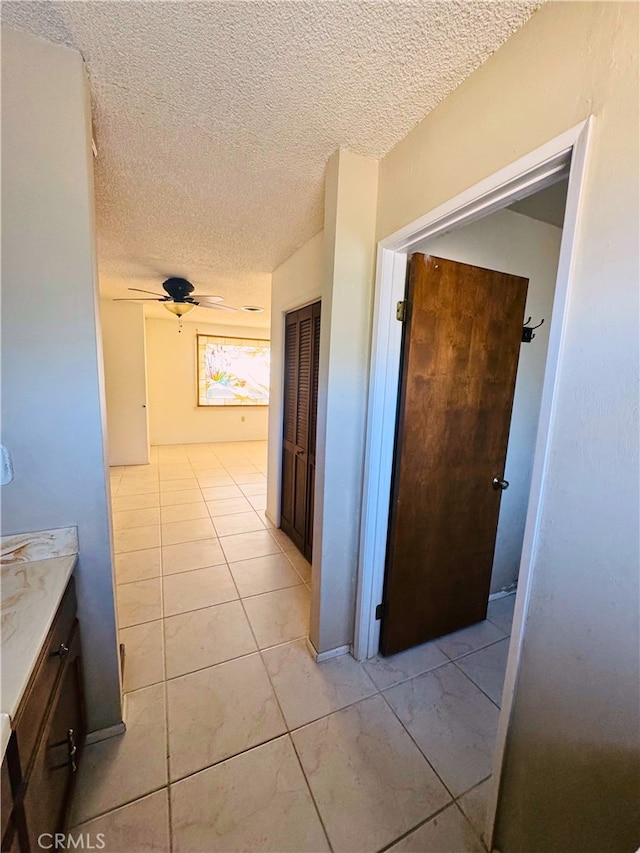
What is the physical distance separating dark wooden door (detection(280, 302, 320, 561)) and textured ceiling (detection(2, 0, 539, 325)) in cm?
82

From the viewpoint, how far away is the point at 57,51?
994mm

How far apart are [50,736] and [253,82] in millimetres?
2027

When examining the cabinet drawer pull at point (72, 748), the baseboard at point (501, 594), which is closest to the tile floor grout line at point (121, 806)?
the cabinet drawer pull at point (72, 748)

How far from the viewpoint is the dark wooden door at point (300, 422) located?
8.09 feet

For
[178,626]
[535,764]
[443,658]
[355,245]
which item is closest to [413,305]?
[355,245]

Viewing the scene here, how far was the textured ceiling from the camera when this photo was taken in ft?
2.88

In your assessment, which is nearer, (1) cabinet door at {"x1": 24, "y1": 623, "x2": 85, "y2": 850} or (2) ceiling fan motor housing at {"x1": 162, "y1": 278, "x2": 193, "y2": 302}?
(1) cabinet door at {"x1": 24, "y1": 623, "x2": 85, "y2": 850}

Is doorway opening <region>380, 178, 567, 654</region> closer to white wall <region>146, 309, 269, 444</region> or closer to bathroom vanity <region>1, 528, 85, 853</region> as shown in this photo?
bathroom vanity <region>1, 528, 85, 853</region>

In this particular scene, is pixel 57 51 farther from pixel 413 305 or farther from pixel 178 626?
pixel 178 626

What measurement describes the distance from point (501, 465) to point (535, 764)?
128 cm

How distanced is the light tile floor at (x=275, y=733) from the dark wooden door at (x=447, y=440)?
0.30m

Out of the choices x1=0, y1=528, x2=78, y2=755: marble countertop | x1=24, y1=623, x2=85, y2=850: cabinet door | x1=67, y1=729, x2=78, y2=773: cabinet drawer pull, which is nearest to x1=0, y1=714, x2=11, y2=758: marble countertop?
x1=0, y1=528, x2=78, y2=755: marble countertop

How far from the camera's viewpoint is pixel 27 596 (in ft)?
3.17

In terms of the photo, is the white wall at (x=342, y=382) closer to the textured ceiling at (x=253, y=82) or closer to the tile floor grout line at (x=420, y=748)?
the textured ceiling at (x=253, y=82)
